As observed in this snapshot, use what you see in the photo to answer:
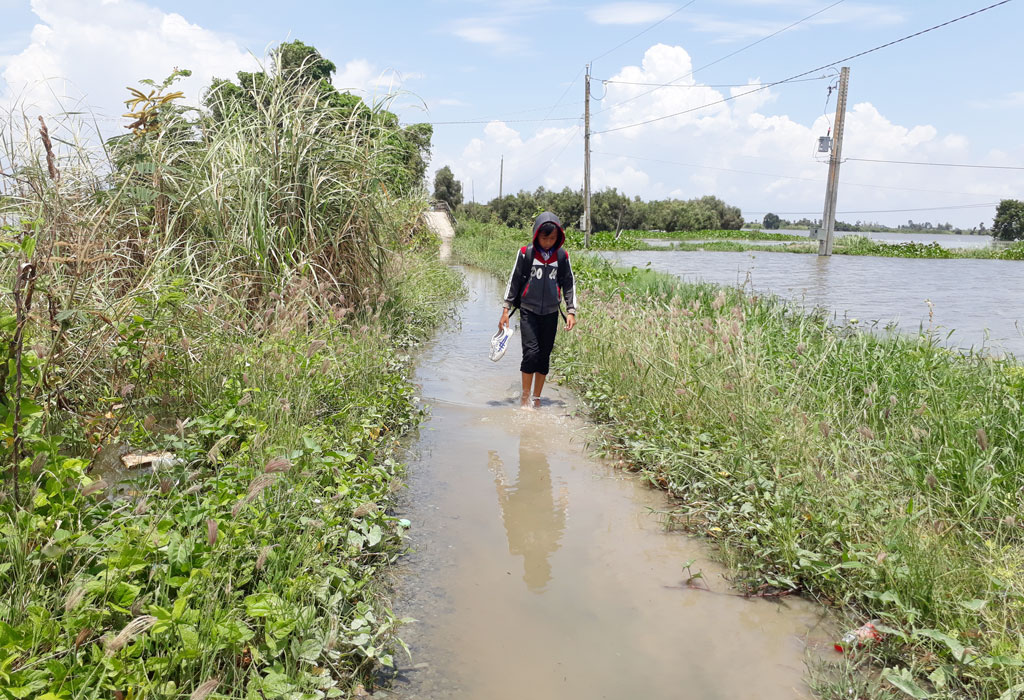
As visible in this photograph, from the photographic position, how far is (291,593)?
269cm

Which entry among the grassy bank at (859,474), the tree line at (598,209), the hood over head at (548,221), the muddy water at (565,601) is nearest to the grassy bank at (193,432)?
the muddy water at (565,601)

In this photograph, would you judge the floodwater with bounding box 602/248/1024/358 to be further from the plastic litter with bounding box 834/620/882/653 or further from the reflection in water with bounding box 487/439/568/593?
the plastic litter with bounding box 834/620/882/653

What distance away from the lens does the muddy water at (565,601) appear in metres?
2.93

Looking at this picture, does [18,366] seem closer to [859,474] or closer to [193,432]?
[193,432]

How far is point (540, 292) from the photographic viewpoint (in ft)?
23.0

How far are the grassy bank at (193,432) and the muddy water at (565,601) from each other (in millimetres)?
300

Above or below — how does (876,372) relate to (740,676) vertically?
above

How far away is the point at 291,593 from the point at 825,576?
258 centimetres

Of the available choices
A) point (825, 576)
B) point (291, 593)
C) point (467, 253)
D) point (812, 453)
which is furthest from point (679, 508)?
point (467, 253)

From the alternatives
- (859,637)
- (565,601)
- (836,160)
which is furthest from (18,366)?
(836,160)

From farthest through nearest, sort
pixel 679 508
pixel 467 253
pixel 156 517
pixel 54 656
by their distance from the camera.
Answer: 1. pixel 467 253
2. pixel 679 508
3. pixel 156 517
4. pixel 54 656

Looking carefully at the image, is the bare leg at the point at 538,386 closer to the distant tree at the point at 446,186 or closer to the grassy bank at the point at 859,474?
the grassy bank at the point at 859,474

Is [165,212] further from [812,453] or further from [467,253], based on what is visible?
[467,253]

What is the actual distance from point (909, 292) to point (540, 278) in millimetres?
16136
